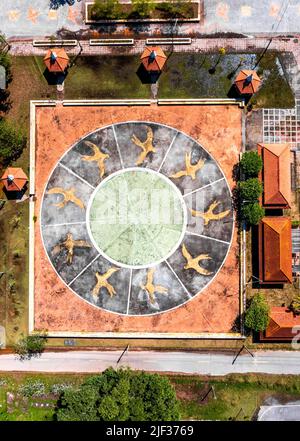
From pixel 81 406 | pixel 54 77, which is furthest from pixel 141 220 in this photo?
pixel 81 406

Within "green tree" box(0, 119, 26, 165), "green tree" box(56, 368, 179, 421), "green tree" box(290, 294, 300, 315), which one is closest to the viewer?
"green tree" box(56, 368, 179, 421)

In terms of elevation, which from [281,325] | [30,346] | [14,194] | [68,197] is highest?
[14,194]

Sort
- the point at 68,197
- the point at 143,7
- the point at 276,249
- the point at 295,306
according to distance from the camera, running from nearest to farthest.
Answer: the point at 276,249 < the point at 295,306 < the point at 143,7 < the point at 68,197

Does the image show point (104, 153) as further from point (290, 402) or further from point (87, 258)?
point (290, 402)

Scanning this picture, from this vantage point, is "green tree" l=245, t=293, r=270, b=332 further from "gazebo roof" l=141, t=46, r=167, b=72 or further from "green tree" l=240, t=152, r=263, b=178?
"gazebo roof" l=141, t=46, r=167, b=72

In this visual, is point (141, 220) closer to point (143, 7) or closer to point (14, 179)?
point (14, 179)

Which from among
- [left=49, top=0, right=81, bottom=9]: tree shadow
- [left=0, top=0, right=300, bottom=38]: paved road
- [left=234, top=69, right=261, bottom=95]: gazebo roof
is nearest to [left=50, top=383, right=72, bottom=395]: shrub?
[left=234, top=69, right=261, bottom=95]: gazebo roof
